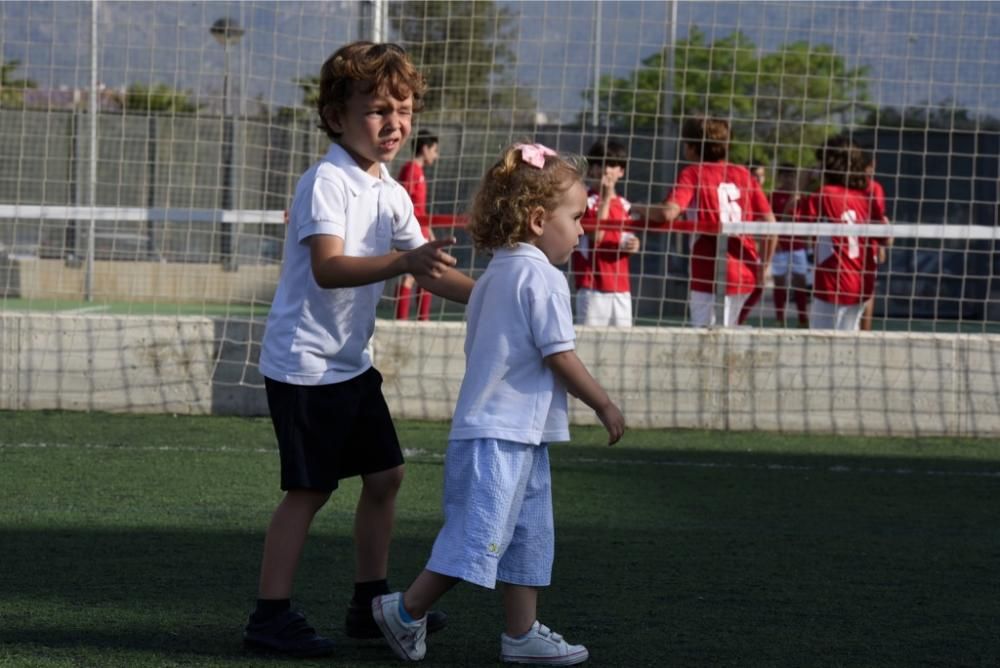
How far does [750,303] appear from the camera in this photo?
1079 cm

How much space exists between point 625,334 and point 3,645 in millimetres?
5674

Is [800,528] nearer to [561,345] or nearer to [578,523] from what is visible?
[578,523]

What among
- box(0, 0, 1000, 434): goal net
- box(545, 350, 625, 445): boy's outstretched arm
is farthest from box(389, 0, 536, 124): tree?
box(545, 350, 625, 445): boy's outstretched arm

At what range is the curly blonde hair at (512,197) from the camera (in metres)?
3.61

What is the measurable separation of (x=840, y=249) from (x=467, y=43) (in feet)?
9.00

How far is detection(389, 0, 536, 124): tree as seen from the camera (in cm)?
958

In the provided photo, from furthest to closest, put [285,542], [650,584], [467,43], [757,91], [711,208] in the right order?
[757,91], [467,43], [711,208], [650,584], [285,542]

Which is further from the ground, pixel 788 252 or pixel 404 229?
pixel 404 229

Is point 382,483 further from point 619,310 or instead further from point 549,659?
point 619,310

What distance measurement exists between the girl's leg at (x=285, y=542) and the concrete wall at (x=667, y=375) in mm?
5090


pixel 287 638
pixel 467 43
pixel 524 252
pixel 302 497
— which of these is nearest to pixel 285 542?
pixel 302 497

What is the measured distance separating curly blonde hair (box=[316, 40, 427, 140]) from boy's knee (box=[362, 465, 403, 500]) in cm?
86

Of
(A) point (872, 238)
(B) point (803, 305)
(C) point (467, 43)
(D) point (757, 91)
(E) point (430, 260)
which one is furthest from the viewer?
(B) point (803, 305)

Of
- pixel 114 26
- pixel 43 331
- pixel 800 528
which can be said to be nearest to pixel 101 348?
pixel 43 331
